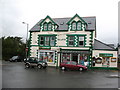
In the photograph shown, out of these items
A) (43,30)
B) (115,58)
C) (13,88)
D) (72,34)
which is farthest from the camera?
(43,30)

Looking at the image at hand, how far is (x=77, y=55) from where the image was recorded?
83.3 feet

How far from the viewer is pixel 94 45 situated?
25.8m

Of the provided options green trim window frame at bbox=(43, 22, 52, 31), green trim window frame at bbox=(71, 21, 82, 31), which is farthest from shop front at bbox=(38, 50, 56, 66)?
green trim window frame at bbox=(71, 21, 82, 31)

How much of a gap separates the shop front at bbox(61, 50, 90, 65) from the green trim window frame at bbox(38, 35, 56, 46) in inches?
112

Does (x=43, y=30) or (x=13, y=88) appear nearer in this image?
(x=13, y=88)

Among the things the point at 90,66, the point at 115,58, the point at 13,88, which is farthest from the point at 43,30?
the point at 13,88

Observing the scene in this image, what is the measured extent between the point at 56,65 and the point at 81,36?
277 inches

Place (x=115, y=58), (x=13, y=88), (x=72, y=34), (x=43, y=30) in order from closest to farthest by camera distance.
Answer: (x=13, y=88) → (x=115, y=58) → (x=72, y=34) → (x=43, y=30)

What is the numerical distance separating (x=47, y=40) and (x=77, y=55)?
647cm

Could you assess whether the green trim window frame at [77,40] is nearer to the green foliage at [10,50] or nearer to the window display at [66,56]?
the window display at [66,56]

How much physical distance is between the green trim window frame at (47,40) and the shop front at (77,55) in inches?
112

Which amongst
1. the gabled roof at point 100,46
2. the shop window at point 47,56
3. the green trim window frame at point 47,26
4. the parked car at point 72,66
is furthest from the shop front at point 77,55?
the green trim window frame at point 47,26

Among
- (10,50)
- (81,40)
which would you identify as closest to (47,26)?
(81,40)

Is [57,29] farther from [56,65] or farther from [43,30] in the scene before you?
[56,65]
